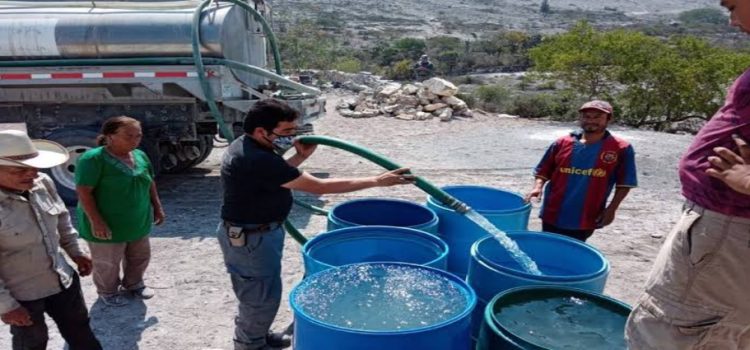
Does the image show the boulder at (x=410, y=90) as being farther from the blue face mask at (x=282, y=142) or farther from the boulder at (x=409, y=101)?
the blue face mask at (x=282, y=142)

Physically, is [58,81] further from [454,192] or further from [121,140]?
[454,192]

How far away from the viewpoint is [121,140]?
10.7 feet

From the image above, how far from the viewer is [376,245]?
264 centimetres

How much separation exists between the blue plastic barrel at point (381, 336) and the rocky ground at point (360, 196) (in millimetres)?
1733

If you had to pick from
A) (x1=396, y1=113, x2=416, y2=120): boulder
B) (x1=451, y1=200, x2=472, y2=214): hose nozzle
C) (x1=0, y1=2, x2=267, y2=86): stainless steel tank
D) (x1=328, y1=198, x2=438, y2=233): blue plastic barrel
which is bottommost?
(x1=396, y1=113, x2=416, y2=120): boulder

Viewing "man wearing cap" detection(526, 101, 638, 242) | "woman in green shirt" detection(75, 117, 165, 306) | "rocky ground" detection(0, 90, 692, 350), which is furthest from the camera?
"rocky ground" detection(0, 90, 692, 350)

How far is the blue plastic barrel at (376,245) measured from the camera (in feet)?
8.39

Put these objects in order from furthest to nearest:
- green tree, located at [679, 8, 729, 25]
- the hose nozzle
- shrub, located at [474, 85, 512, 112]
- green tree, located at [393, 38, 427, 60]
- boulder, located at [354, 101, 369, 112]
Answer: green tree, located at [679, 8, 729, 25]
green tree, located at [393, 38, 427, 60]
shrub, located at [474, 85, 512, 112]
boulder, located at [354, 101, 369, 112]
the hose nozzle

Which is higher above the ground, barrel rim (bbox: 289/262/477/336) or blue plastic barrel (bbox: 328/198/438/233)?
barrel rim (bbox: 289/262/477/336)

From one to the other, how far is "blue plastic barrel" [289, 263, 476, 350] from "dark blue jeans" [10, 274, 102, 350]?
1.36 m

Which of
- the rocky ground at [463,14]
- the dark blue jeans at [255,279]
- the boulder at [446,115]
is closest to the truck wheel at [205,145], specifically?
the dark blue jeans at [255,279]

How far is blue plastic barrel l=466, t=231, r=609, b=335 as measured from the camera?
217cm

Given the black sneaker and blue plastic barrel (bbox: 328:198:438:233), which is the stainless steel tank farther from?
the black sneaker

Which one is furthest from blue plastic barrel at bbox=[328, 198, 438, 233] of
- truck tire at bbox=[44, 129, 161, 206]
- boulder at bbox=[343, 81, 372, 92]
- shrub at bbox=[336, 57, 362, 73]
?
shrub at bbox=[336, 57, 362, 73]
